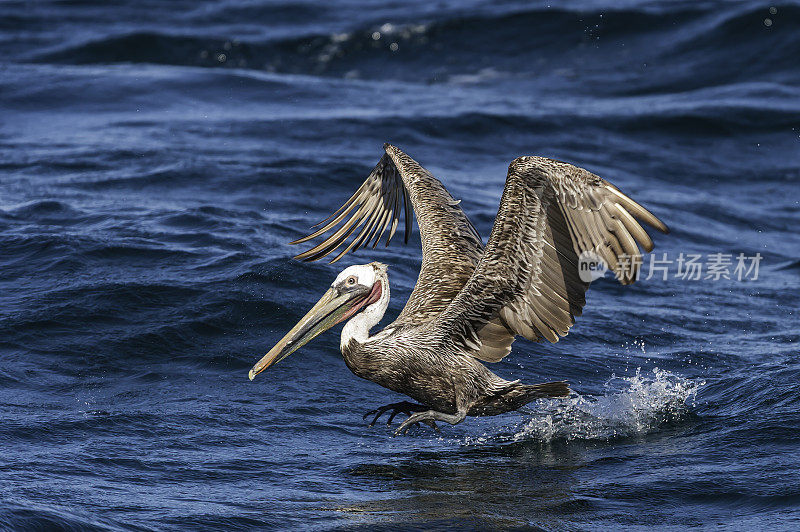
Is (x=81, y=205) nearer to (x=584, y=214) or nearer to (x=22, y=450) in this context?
(x=22, y=450)

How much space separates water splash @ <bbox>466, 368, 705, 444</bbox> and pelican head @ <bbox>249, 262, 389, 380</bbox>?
4.17ft

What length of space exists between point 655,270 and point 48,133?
30.1 feet

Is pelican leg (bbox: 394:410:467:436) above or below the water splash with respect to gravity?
above

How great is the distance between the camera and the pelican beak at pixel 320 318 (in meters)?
7.37

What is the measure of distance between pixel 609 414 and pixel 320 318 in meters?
2.29

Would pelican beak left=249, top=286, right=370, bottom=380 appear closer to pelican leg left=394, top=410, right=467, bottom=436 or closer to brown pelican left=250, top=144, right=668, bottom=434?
brown pelican left=250, top=144, right=668, bottom=434

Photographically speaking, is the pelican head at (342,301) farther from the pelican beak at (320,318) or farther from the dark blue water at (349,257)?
the dark blue water at (349,257)

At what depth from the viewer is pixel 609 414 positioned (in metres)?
8.09

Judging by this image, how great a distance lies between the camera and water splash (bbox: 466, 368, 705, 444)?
7.86 metres

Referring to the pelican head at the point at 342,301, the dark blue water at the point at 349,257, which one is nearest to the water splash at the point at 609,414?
the dark blue water at the point at 349,257

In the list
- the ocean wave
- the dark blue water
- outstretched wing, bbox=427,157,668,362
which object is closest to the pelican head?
outstretched wing, bbox=427,157,668,362

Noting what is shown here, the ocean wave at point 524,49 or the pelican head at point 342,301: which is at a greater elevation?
the ocean wave at point 524,49

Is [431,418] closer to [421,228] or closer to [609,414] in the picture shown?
[609,414]

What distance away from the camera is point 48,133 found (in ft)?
53.8
